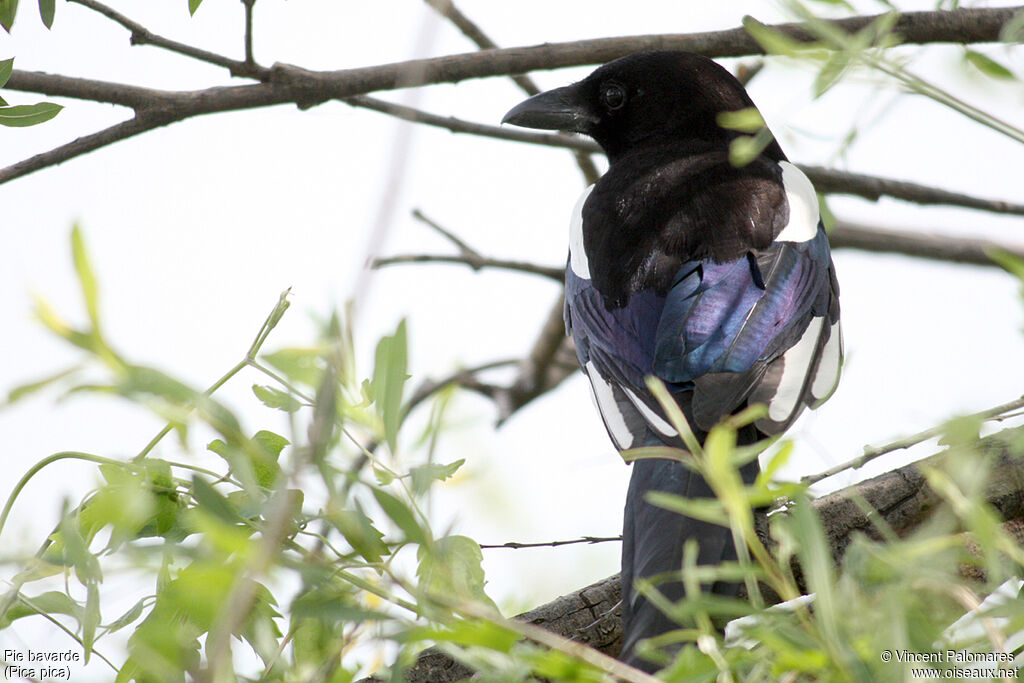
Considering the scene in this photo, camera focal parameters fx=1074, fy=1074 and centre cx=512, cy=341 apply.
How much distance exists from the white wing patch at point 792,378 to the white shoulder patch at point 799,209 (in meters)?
0.25

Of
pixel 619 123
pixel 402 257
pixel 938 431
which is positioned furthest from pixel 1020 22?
pixel 402 257

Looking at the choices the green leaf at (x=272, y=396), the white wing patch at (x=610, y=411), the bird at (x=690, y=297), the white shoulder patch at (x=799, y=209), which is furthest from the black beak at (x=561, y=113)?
the green leaf at (x=272, y=396)

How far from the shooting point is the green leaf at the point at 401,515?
34.7 inches

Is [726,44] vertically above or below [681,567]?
above

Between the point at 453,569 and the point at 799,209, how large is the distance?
179cm

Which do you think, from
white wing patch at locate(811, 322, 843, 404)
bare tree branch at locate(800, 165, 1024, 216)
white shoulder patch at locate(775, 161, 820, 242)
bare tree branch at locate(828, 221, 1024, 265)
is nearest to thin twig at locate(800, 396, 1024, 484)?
white wing patch at locate(811, 322, 843, 404)

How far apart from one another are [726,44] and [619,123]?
0.75 metres

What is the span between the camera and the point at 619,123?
320 centimetres

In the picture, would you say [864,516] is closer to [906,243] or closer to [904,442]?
[904,442]

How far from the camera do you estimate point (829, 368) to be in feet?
7.93

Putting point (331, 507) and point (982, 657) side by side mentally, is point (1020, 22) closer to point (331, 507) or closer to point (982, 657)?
point (982, 657)

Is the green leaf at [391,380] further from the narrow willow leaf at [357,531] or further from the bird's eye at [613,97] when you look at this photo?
the bird's eye at [613,97]

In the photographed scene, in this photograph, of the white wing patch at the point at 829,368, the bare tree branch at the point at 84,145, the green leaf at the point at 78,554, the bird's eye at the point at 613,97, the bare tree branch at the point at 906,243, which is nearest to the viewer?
the green leaf at the point at 78,554

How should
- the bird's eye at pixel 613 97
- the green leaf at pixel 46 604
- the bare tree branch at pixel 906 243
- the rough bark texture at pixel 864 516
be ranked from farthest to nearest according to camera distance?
the bare tree branch at pixel 906 243 → the bird's eye at pixel 613 97 → the rough bark texture at pixel 864 516 → the green leaf at pixel 46 604
